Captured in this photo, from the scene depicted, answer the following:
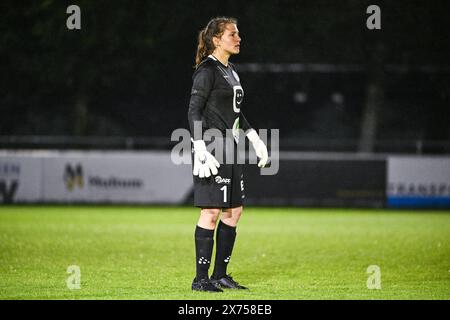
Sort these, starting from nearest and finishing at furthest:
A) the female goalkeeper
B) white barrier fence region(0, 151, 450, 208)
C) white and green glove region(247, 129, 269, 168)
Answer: the female goalkeeper < white and green glove region(247, 129, 269, 168) < white barrier fence region(0, 151, 450, 208)

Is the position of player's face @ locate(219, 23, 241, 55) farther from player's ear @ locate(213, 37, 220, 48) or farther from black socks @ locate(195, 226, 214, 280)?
black socks @ locate(195, 226, 214, 280)

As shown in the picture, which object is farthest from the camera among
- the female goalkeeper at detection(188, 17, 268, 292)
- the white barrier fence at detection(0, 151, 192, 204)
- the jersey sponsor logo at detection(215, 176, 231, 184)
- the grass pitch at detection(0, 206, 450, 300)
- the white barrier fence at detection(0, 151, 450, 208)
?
the white barrier fence at detection(0, 151, 192, 204)

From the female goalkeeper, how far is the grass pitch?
0.38m

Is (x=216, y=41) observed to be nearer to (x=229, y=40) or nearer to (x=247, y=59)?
(x=229, y=40)

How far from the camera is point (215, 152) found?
8.35m

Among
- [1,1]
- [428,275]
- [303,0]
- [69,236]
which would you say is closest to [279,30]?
[303,0]

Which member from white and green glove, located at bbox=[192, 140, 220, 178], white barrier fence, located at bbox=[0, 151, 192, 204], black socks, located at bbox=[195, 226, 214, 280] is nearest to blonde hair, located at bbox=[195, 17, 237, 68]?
white and green glove, located at bbox=[192, 140, 220, 178]

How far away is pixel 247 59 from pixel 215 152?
73.5ft

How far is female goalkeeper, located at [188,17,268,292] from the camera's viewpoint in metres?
8.16

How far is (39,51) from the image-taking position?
30.3 meters

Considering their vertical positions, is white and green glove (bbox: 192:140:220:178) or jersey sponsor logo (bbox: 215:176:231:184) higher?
white and green glove (bbox: 192:140:220:178)

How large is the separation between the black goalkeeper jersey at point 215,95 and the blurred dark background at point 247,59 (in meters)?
17.9

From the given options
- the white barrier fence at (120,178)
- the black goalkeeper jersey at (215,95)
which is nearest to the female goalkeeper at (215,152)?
the black goalkeeper jersey at (215,95)

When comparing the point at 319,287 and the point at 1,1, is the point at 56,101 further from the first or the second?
the point at 319,287
